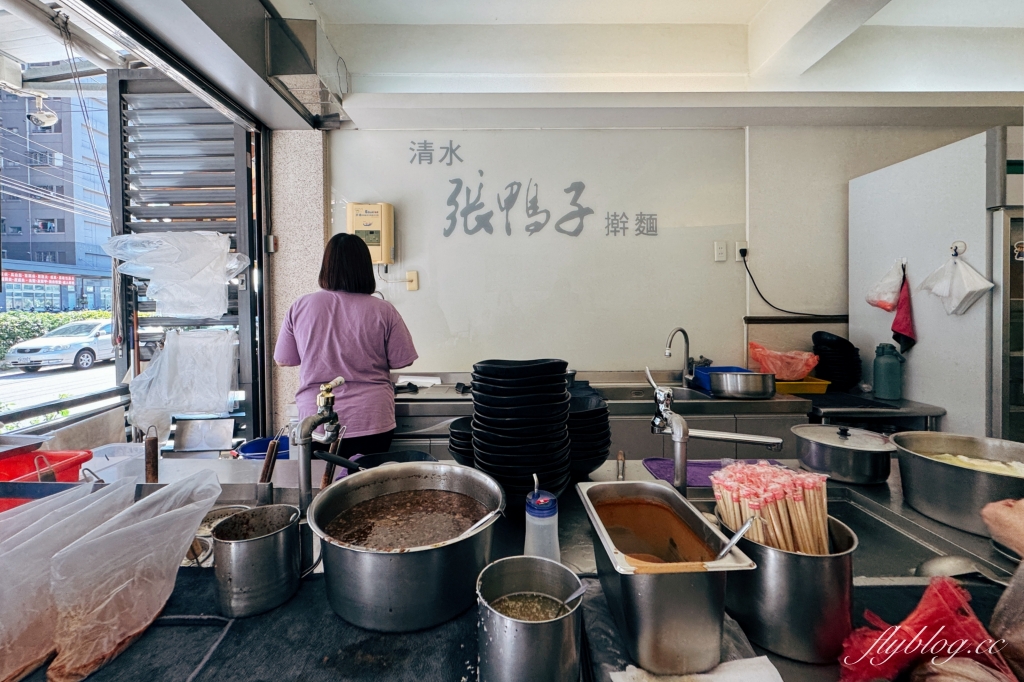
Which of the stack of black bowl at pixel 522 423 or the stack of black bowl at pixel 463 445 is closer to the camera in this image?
the stack of black bowl at pixel 522 423

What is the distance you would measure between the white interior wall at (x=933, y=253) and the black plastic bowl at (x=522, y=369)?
2699 millimetres

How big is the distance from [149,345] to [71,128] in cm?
134

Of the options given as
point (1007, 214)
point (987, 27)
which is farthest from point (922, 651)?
point (987, 27)

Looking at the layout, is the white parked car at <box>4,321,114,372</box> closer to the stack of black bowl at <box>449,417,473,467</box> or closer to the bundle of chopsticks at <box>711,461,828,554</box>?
the stack of black bowl at <box>449,417,473,467</box>

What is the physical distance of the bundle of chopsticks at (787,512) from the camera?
0.81 metres

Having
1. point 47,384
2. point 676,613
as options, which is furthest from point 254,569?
point 47,384

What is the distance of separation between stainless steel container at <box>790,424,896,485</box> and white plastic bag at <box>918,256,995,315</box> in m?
1.61

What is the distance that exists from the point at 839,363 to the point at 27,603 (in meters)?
3.84

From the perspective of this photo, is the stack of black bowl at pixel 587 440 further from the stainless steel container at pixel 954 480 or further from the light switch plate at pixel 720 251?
the light switch plate at pixel 720 251

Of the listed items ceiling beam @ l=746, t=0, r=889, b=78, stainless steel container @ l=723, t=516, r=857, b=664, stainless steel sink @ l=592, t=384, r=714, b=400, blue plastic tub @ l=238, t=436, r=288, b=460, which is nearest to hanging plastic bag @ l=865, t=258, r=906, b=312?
stainless steel sink @ l=592, t=384, r=714, b=400

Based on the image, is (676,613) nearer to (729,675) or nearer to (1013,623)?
(729,675)

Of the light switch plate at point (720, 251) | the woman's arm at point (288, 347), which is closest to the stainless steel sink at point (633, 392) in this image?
the light switch plate at point (720, 251)

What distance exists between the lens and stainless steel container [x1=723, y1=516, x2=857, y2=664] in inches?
27.8

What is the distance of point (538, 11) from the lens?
302 centimetres
